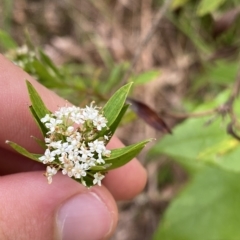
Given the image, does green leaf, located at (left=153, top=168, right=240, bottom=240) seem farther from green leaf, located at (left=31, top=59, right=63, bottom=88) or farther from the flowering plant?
the flowering plant

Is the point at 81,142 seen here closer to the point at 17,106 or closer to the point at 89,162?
the point at 89,162

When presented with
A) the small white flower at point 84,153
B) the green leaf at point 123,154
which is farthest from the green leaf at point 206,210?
the small white flower at point 84,153

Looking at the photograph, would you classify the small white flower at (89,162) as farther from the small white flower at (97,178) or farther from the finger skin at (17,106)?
the finger skin at (17,106)

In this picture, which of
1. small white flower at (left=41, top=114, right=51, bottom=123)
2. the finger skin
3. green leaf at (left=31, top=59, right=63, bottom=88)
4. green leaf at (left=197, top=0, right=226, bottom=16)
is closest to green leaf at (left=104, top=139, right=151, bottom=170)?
small white flower at (left=41, top=114, right=51, bottom=123)

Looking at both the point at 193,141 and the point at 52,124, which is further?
the point at 193,141

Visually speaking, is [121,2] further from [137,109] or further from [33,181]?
[33,181]

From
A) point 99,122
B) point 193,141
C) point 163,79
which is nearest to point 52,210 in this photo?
point 99,122

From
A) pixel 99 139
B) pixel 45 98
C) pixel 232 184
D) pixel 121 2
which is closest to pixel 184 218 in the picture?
pixel 232 184
